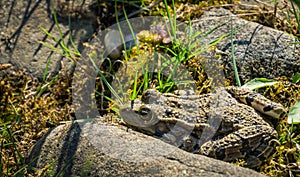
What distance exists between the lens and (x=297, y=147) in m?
3.82

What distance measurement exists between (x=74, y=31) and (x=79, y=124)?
1430mm

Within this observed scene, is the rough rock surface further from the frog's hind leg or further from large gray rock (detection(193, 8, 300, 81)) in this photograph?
large gray rock (detection(193, 8, 300, 81))

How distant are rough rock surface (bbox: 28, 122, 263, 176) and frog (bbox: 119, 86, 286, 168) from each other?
0.31 meters

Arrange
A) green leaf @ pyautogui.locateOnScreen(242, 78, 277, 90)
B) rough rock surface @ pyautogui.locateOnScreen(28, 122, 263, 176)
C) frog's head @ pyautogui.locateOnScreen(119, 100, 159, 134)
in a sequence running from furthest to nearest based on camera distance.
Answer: green leaf @ pyautogui.locateOnScreen(242, 78, 277, 90), frog's head @ pyautogui.locateOnScreen(119, 100, 159, 134), rough rock surface @ pyautogui.locateOnScreen(28, 122, 263, 176)

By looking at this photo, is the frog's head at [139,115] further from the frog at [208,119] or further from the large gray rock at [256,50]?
the large gray rock at [256,50]

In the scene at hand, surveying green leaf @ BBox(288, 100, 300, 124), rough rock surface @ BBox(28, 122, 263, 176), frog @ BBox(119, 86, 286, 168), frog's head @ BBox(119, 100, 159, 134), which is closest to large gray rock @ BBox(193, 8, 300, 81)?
frog @ BBox(119, 86, 286, 168)

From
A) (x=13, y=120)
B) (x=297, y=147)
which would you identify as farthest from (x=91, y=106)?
(x=297, y=147)

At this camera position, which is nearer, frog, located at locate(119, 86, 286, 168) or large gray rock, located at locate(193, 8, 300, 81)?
frog, located at locate(119, 86, 286, 168)

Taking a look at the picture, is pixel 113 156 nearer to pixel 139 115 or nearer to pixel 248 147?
pixel 139 115

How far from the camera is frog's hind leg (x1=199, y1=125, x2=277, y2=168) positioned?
3.81 metres

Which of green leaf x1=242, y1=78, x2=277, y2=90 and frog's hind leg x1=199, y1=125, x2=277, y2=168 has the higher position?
green leaf x1=242, y1=78, x2=277, y2=90

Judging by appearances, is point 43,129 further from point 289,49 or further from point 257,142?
point 289,49

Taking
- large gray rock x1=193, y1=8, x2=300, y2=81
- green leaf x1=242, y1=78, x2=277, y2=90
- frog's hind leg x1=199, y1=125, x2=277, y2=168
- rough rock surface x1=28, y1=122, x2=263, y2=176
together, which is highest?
large gray rock x1=193, y1=8, x2=300, y2=81

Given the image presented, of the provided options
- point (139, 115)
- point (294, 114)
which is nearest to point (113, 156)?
point (139, 115)
